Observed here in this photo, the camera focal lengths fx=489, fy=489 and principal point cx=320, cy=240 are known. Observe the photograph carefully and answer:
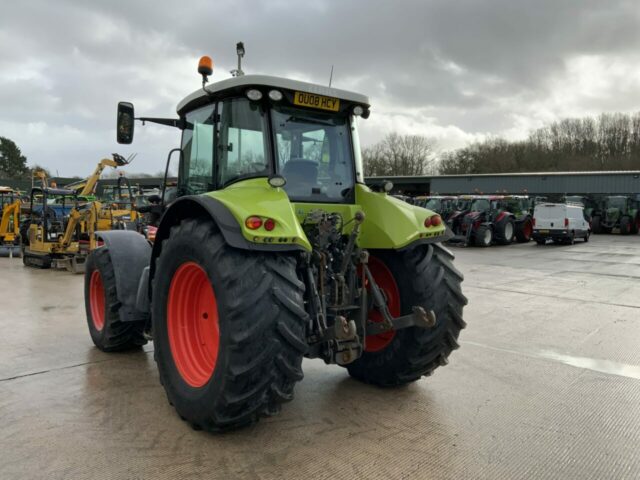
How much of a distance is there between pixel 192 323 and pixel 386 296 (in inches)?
60.7

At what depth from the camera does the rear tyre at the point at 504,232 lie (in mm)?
20469

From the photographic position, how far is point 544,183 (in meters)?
35.3

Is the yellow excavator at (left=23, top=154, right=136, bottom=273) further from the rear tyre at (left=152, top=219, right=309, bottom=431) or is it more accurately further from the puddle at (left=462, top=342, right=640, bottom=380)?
the puddle at (left=462, top=342, right=640, bottom=380)

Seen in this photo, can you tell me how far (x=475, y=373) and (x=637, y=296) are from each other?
19.8ft

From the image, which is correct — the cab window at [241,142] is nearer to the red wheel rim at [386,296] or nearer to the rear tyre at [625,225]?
the red wheel rim at [386,296]

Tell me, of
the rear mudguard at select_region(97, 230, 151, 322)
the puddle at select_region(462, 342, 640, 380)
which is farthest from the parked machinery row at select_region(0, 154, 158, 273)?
the puddle at select_region(462, 342, 640, 380)

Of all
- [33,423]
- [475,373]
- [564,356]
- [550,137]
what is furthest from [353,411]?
[550,137]

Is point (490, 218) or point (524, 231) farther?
point (524, 231)

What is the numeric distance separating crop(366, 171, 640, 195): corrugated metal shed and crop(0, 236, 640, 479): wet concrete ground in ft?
82.5

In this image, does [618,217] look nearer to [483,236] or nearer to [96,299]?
[483,236]

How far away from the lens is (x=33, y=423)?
3.33m

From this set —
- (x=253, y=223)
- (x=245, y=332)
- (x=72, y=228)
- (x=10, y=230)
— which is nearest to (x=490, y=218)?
(x=72, y=228)

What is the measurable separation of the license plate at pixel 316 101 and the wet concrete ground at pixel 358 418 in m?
2.28

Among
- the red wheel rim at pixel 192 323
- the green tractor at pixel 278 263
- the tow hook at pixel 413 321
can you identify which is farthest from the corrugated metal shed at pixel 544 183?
the red wheel rim at pixel 192 323
